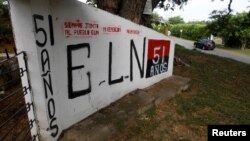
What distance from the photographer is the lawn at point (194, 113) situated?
12.4 ft

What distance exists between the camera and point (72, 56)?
10.5ft

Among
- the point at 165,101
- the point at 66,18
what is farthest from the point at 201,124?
the point at 66,18

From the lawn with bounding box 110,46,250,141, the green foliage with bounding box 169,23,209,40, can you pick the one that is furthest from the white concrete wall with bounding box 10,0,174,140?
the green foliage with bounding box 169,23,209,40

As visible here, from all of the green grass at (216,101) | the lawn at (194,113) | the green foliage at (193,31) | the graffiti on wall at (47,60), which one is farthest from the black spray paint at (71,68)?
the green foliage at (193,31)

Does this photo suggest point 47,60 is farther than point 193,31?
No

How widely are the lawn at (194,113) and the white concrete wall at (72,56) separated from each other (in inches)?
29.2

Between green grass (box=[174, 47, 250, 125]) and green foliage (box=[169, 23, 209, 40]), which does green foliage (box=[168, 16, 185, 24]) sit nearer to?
green foliage (box=[169, 23, 209, 40])

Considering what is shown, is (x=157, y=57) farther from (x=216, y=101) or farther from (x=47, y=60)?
(x=47, y=60)

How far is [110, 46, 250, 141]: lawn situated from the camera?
3787 millimetres

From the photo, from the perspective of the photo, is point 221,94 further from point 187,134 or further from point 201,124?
point 187,134

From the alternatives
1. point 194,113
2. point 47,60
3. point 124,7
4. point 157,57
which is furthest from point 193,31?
point 47,60

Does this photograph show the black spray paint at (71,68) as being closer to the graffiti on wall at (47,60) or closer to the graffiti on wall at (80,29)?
the graffiti on wall at (80,29)

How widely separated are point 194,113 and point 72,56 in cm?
286

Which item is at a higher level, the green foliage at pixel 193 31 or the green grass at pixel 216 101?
the green grass at pixel 216 101
